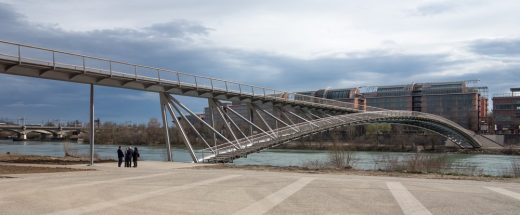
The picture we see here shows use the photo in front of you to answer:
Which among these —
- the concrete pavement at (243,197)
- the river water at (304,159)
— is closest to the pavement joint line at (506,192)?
the concrete pavement at (243,197)

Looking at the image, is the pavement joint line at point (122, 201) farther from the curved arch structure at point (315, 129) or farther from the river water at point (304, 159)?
the river water at point (304, 159)

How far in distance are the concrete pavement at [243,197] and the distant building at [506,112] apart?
134m

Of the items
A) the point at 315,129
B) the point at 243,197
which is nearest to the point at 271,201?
the point at 243,197

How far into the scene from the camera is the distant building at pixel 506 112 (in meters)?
140

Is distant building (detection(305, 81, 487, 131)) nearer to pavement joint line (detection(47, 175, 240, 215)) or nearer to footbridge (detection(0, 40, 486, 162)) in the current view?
footbridge (detection(0, 40, 486, 162))

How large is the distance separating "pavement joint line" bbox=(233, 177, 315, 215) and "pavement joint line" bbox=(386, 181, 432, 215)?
10.8ft

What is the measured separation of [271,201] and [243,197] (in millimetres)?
1162

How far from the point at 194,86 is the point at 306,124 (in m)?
14.9

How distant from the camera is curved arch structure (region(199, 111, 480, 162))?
3903 centimetres

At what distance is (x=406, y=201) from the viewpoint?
14.6m

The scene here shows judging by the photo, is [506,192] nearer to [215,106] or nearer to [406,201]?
[406,201]

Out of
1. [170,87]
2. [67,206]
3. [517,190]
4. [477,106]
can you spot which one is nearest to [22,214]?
[67,206]

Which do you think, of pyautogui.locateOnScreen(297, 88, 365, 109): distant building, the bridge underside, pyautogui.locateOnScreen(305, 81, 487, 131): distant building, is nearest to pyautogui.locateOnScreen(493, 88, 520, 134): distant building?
pyautogui.locateOnScreen(305, 81, 487, 131): distant building

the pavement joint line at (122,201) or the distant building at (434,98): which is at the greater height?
the distant building at (434,98)
